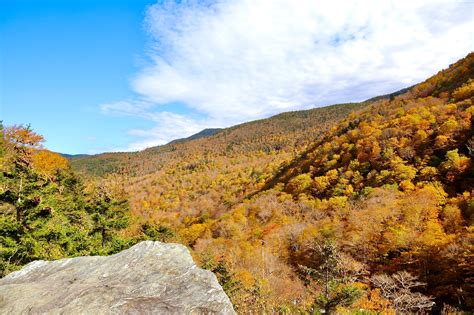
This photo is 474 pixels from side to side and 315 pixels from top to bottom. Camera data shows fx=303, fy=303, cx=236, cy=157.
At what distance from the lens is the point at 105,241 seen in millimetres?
25219

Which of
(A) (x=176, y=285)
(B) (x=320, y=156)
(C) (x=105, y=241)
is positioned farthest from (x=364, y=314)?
(B) (x=320, y=156)

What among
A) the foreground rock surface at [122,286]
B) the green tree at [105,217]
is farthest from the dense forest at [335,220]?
the foreground rock surface at [122,286]

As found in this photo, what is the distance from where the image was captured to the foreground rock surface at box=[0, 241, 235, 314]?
16.8 feet

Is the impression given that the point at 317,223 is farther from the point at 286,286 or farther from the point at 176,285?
the point at 176,285

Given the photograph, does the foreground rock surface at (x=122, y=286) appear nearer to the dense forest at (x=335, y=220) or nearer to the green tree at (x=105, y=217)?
the dense forest at (x=335, y=220)

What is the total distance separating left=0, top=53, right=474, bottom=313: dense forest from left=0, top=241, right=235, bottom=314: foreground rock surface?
4539 millimetres

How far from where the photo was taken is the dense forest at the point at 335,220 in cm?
1516

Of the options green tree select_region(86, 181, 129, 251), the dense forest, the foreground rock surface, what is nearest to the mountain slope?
the dense forest

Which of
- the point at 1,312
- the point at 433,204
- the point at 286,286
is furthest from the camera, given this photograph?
the point at 433,204

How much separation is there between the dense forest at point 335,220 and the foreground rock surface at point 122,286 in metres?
4.54

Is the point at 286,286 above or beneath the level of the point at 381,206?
beneath

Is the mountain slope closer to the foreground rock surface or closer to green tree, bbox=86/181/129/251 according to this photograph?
green tree, bbox=86/181/129/251

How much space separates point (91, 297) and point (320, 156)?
81973 millimetres

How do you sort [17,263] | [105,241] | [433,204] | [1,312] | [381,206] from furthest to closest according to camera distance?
[381,206] → [433,204] → [105,241] → [17,263] → [1,312]
